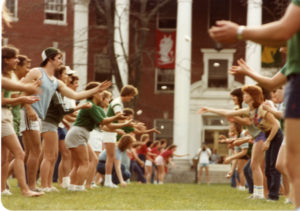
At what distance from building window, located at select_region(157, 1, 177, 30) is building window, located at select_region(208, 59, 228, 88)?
326 cm

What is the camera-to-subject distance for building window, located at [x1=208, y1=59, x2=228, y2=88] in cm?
4188

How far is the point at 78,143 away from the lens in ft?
32.8

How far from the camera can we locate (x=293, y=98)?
4.22 meters

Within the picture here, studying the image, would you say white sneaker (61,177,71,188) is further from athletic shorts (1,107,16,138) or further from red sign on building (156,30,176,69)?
red sign on building (156,30,176,69)

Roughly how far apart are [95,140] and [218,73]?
29626mm

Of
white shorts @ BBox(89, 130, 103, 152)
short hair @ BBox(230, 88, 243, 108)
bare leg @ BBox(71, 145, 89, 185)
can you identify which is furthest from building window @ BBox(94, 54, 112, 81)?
bare leg @ BBox(71, 145, 89, 185)

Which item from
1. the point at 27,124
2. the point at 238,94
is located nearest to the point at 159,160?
the point at 238,94

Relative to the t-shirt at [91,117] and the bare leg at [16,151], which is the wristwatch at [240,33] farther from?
the t-shirt at [91,117]

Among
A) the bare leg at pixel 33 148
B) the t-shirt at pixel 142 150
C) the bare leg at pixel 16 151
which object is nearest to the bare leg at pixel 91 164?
the bare leg at pixel 33 148

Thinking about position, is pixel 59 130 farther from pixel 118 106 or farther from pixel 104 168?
pixel 104 168

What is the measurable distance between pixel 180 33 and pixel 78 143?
27.9 m

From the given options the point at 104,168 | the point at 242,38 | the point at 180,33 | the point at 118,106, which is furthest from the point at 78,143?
the point at 180,33

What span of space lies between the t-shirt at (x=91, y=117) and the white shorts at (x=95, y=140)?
2.83 meters

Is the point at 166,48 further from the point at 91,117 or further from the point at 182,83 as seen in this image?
the point at 91,117
